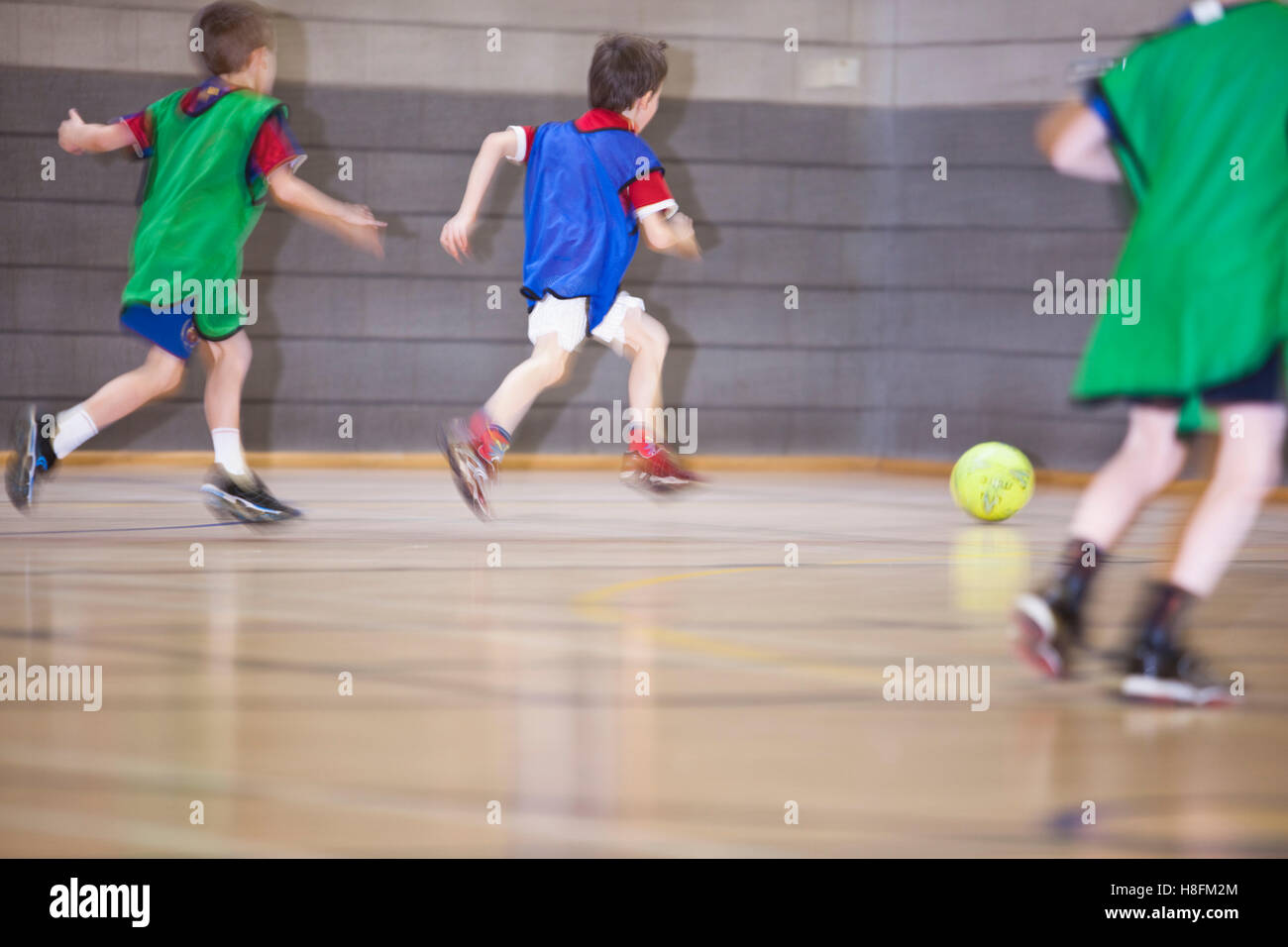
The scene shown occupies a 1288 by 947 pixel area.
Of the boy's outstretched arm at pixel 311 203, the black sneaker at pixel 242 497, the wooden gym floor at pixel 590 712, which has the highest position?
the boy's outstretched arm at pixel 311 203

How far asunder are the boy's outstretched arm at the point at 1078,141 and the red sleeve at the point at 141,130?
10.4ft

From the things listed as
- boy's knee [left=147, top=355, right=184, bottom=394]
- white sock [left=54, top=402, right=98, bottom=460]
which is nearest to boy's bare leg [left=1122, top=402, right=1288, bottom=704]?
boy's knee [left=147, top=355, right=184, bottom=394]

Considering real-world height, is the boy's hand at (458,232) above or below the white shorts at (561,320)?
above

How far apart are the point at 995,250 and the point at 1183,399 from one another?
6.06 metres

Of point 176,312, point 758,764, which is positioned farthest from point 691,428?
point 758,764

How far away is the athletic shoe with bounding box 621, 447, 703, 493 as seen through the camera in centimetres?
595

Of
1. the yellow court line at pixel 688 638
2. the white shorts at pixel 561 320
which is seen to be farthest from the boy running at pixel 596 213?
the yellow court line at pixel 688 638

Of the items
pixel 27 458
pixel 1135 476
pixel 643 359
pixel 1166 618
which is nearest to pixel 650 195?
pixel 643 359

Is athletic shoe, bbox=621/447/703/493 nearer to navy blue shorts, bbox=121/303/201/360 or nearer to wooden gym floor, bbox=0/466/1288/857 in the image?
wooden gym floor, bbox=0/466/1288/857

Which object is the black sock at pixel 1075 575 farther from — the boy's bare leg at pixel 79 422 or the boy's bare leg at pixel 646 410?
the boy's bare leg at pixel 79 422

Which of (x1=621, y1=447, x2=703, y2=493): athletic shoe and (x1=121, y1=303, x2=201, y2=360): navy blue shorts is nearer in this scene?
(x1=121, y1=303, x2=201, y2=360): navy blue shorts

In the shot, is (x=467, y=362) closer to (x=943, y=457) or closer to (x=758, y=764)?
(x=943, y=457)

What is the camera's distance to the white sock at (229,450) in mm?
5051

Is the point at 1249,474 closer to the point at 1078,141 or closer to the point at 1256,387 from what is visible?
the point at 1256,387
